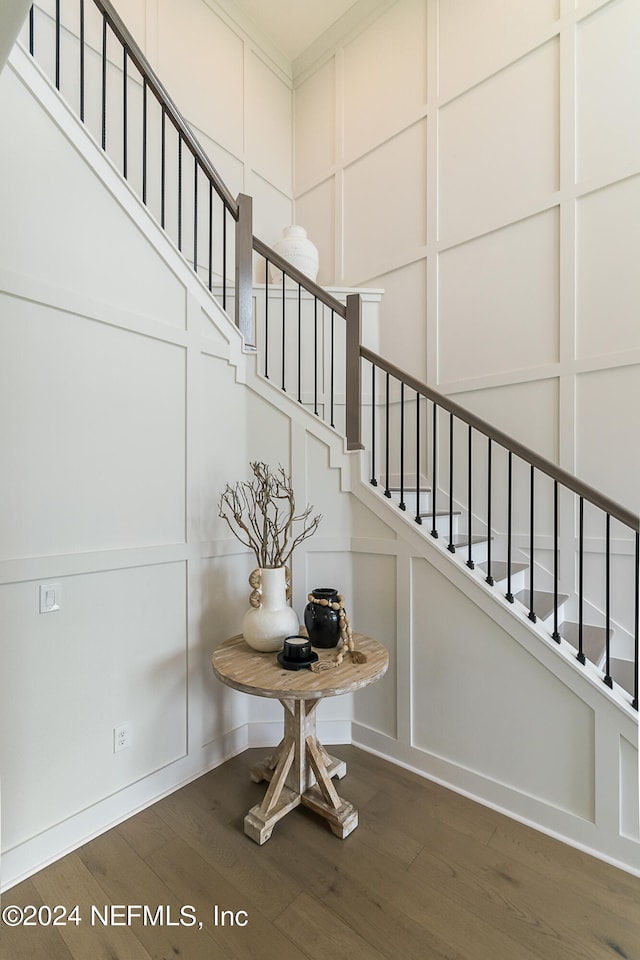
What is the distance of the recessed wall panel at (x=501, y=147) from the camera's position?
9.24ft

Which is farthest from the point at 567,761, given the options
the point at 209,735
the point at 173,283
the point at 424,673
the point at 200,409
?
the point at 173,283

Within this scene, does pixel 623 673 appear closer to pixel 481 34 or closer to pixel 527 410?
pixel 527 410

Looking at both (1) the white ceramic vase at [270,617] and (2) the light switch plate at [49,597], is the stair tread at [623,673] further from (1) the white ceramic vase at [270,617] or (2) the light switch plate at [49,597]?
(2) the light switch plate at [49,597]

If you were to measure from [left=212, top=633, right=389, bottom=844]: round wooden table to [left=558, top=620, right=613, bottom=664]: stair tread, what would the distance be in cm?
97

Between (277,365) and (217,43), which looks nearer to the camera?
(277,365)

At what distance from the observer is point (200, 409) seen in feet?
7.61

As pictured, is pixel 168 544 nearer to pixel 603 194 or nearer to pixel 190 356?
pixel 190 356

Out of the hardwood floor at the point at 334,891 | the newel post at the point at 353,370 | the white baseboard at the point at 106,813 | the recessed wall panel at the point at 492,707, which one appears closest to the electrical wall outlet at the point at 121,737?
the white baseboard at the point at 106,813

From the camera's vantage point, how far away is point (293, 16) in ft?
12.8

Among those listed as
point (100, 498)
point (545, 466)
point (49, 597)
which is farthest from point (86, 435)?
point (545, 466)

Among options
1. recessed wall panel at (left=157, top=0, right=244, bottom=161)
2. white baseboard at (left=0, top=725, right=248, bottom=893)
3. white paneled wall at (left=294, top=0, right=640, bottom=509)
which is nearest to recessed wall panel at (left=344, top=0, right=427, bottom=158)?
white paneled wall at (left=294, top=0, right=640, bottom=509)

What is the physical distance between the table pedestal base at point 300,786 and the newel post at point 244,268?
1.97 metres

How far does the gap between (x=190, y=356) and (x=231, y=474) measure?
0.65 metres

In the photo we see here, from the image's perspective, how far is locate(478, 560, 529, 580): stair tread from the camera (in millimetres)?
2342
